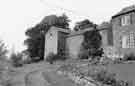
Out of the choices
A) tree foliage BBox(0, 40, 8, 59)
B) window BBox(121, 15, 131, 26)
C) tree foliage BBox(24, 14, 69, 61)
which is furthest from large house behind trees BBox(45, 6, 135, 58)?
tree foliage BBox(0, 40, 8, 59)

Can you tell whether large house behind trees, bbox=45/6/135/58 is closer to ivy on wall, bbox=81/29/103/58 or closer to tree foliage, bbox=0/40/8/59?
ivy on wall, bbox=81/29/103/58

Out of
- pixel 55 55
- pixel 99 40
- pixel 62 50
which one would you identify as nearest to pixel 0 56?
pixel 99 40

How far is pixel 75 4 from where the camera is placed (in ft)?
40.1

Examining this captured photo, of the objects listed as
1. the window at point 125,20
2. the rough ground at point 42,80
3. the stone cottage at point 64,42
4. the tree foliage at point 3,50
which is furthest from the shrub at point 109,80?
the stone cottage at point 64,42

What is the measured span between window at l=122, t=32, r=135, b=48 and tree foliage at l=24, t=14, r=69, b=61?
91.5ft

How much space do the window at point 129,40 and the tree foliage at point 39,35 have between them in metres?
27.9

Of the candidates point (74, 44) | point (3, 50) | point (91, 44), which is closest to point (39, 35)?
point (74, 44)

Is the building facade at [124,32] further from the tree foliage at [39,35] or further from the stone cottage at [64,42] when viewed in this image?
the tree foliage at [39,35]

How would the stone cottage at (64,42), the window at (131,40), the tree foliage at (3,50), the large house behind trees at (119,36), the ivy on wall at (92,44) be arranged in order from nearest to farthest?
the tree foliage at (3,50) → the window at (131,40) → the large house behind trees at (119,36) → the ivy on wall at (92,44) → the stone cottage at (64,42)

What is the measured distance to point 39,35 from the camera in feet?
145

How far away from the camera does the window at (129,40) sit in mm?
20014

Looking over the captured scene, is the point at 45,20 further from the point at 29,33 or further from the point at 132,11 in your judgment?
the point at 132,11

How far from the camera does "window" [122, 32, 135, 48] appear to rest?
20.0 meters

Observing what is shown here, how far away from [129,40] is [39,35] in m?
29.7
